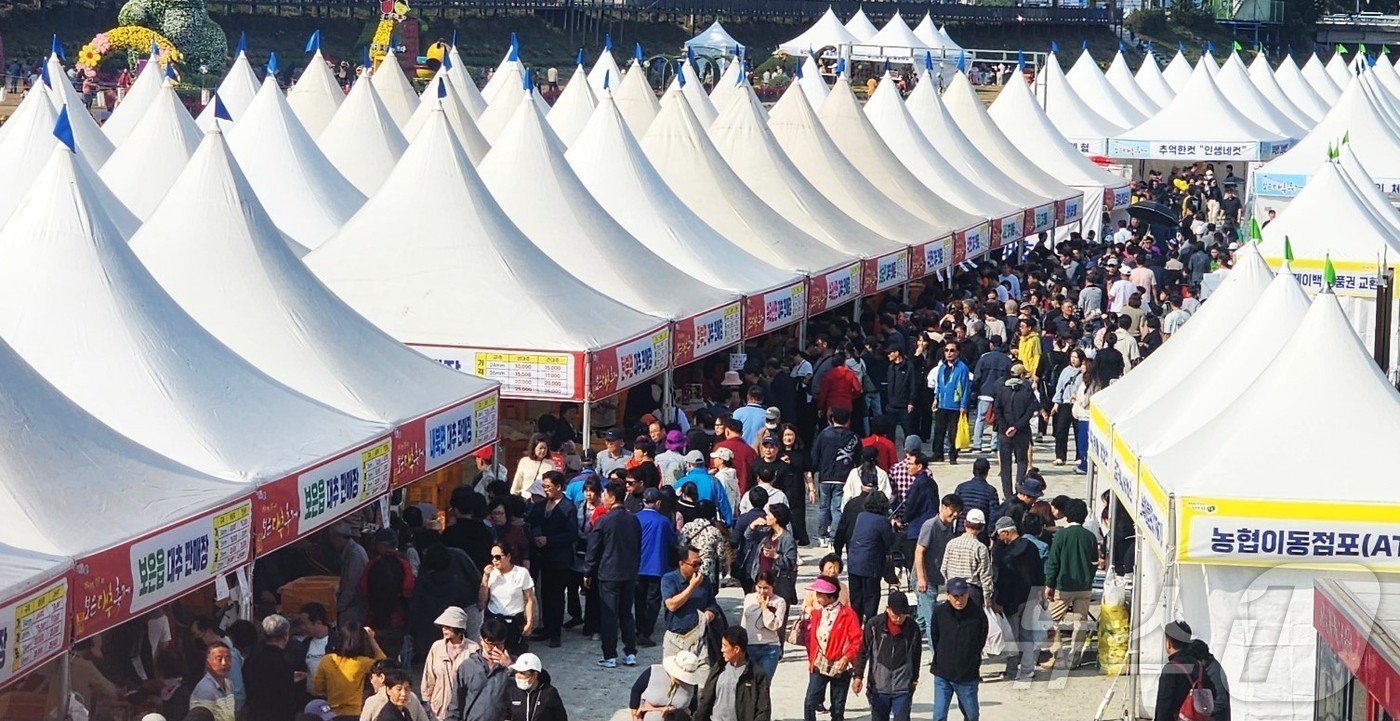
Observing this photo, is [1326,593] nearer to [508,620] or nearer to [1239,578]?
[1239,578]

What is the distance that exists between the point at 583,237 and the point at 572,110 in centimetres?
1029

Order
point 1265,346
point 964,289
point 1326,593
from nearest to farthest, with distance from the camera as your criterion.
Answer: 1. point 1326,593
2. point 1265,346
3. point 964,289

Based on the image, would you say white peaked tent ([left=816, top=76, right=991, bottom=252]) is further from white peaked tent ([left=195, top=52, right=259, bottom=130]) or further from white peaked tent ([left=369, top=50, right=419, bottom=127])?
white peaked tent ([left=195, top=52, right=259, bottom=130])

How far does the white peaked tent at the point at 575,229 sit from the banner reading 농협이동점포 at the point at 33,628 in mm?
7883

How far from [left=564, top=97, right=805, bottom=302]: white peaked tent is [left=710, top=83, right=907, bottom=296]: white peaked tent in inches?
80.5

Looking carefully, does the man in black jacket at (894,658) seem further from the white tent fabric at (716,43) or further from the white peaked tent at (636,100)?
the white tent fabric at (716,43)

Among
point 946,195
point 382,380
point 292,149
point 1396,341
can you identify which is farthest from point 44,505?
point 946,195

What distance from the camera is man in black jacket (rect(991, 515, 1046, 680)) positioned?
10914mm

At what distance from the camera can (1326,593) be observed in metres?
6.30

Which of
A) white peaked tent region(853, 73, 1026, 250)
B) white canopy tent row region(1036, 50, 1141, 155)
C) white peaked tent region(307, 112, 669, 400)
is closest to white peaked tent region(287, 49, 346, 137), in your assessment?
white peaked tent region(853, 73, 1026, 250)

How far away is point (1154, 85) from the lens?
46.5 meters

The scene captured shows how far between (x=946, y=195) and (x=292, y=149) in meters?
9.17

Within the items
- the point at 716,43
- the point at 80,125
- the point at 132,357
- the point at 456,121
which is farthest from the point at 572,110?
the point at 716,43

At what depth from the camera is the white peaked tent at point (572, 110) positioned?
86.2ft
